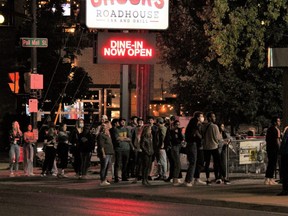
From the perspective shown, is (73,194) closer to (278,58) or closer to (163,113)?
(278,58)

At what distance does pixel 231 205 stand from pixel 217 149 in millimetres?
3941

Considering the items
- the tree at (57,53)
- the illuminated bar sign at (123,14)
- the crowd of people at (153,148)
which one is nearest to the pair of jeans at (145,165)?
the crowd of people at (153,148)

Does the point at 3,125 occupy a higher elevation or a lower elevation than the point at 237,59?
lower

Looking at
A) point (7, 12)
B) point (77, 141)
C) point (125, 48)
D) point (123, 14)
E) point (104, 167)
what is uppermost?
point (7, 12)

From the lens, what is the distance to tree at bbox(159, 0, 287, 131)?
3006cm

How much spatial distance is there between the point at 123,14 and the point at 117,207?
401 inches

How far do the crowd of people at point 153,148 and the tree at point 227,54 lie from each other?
8.41 m

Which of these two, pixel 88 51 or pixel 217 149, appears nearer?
pixel 217 149

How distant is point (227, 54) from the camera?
30078 mm

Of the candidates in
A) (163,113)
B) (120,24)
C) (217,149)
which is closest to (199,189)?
(217,149)

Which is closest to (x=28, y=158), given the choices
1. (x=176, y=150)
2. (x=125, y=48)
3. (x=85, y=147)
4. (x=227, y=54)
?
(x=85, y=147)

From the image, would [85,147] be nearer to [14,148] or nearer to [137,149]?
[137,149]

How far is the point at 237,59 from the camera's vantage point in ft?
101

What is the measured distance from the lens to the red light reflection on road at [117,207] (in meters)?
14.9
